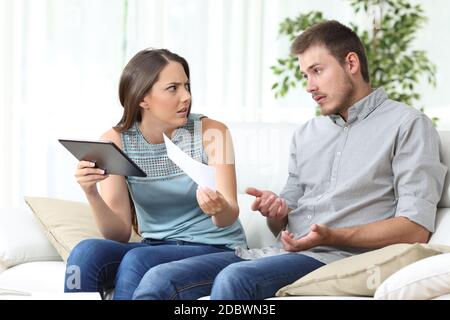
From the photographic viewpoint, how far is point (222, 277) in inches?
71.9

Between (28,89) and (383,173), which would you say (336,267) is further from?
(28,89)

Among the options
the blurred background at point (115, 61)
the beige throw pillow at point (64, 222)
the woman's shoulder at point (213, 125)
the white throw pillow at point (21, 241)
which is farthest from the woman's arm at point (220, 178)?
the blurred background at point (115, 61)

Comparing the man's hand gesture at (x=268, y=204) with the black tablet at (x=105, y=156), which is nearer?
the black tablet at (x=105, y=156)

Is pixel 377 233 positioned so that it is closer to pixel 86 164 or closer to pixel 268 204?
pixel 268 204

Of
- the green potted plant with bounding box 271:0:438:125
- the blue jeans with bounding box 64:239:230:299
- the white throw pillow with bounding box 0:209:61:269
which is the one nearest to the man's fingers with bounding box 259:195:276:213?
the blue jeans with bounding box 64:239:230:299

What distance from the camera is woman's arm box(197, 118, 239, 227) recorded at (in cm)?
199

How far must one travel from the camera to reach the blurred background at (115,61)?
4168 millimetres

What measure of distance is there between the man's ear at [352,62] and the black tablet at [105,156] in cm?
65

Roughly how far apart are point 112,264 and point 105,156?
28cm

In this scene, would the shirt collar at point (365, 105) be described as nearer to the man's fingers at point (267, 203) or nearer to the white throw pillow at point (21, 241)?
the man's fingers at point (267, 203)

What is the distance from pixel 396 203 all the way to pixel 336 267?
34 centimetres

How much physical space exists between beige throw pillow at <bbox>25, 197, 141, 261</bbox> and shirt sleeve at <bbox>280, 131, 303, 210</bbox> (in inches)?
21.2

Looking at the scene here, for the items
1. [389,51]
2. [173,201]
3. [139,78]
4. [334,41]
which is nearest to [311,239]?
[173,201]

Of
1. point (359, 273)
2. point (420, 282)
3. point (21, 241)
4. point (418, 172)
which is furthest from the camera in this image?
point (21, 241)
